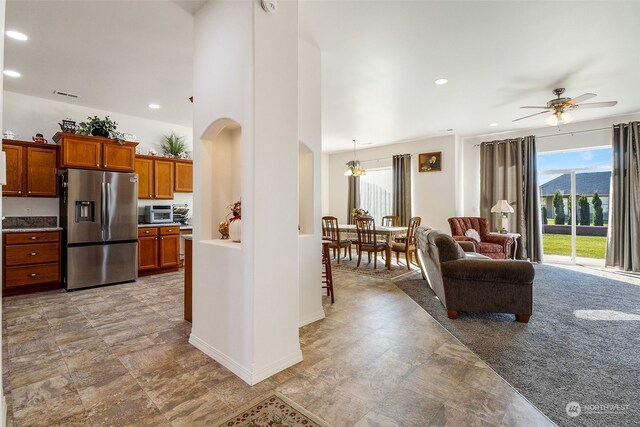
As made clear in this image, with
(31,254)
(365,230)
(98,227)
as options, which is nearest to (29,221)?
(31,254)

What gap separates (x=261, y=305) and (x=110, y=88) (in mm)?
4140

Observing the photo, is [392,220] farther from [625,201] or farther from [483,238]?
[625,201]

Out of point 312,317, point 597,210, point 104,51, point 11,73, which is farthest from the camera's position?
point 597,210

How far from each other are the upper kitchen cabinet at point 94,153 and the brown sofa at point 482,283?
4905 millimetres

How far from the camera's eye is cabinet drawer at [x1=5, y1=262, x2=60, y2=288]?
3979mm

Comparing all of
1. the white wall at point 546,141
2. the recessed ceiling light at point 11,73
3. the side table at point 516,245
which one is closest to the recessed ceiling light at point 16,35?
the recessed ceiling light at point 11,73

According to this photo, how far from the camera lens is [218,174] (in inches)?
112

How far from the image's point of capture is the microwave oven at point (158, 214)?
542cm

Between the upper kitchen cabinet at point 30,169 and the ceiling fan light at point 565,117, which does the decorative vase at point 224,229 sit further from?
the ceiling fan light at point 565,117

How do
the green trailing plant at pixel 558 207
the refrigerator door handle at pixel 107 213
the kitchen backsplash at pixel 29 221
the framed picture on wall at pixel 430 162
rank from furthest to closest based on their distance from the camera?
the framed picture on wall at pixel 430 162 → the green trailing plant at pixel 558 207 → the refrigerator door handle at pixel 107 213 → the kitchen backsplash at pixel 29 221

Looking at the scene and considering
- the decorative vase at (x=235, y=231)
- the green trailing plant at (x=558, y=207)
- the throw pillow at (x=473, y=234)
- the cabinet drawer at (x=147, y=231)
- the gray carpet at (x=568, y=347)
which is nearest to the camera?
the gray carpet at (x=568, y=347)

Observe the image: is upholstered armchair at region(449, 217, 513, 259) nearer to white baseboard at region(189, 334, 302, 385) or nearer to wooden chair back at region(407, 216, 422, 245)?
wooden chair back at region(407, 216, 422, 245)

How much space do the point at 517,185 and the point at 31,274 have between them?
28.6ft

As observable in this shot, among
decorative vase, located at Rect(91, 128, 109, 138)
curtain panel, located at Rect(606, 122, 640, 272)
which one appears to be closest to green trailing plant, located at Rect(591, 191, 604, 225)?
curtain panel, located at Rect(606, 122, 640, 272)
